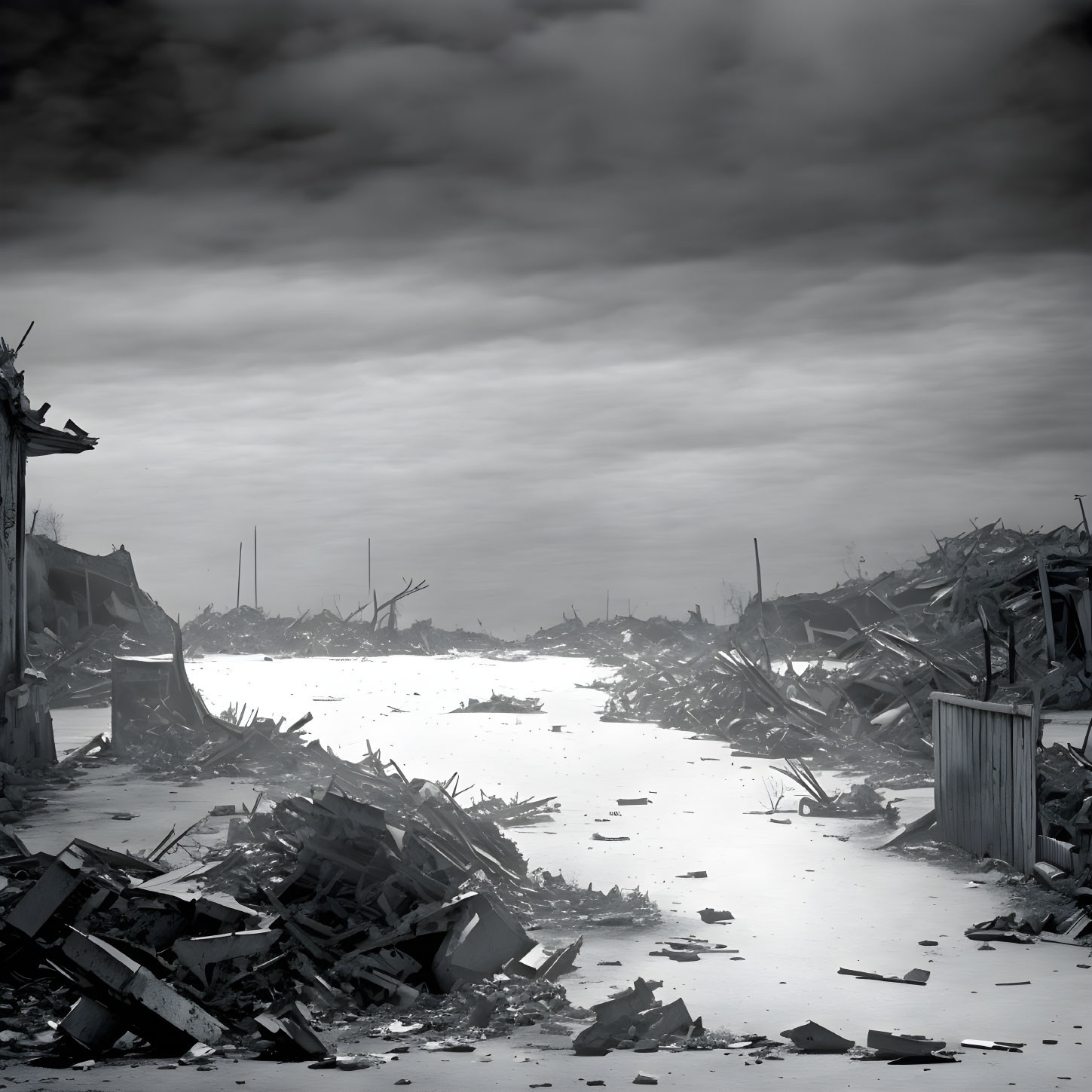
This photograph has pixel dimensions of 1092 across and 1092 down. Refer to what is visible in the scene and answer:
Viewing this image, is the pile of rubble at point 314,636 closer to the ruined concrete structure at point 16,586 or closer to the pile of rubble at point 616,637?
the pile of rubble at point 616,637

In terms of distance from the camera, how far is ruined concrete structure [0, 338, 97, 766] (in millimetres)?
16375

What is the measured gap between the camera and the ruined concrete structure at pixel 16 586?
16.4 meters

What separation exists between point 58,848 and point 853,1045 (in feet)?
28.1

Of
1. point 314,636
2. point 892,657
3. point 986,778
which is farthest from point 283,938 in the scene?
point 314,636

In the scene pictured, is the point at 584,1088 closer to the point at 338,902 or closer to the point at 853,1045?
the point at 853,1045

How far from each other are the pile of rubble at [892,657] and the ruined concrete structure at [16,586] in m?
12.7

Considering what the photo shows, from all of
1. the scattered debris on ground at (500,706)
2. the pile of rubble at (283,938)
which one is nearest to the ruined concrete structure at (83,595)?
the scattered debris on ground at (500,706)

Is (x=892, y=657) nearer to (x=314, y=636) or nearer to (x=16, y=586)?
(x=16, y=586)

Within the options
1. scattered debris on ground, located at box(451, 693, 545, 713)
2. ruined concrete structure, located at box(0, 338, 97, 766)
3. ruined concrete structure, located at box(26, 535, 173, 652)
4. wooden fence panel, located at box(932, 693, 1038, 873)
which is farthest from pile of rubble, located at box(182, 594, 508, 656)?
wooden fence panel, located at box(932, 693, 1038, 873)

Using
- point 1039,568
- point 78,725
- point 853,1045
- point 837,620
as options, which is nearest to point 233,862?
point 853,1045

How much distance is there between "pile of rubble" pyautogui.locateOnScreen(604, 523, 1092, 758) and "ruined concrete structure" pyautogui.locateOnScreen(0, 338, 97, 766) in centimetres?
1268

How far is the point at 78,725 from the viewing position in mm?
23578

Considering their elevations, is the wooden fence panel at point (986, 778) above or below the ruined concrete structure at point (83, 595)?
below

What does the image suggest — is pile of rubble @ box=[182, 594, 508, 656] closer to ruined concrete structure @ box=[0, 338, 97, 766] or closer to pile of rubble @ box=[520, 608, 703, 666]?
pile of rubble @ box=[520, 608, 703, 666]
